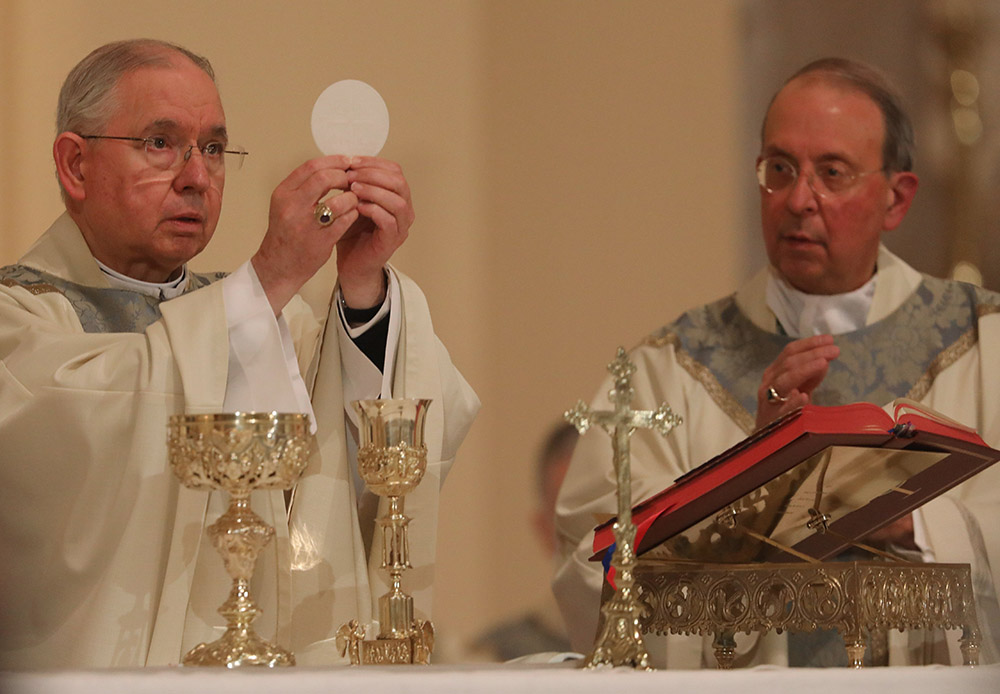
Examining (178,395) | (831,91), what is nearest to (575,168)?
(831,91)

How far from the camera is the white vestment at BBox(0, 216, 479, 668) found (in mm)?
2512

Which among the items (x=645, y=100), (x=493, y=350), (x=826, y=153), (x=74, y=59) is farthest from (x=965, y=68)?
(x=74, y=59)

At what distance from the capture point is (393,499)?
7.29 ft

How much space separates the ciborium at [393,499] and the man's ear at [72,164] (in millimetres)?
1210

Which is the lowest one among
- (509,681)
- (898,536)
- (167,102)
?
(509,681)

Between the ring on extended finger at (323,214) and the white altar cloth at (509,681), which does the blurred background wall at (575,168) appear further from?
the white altar cloth at (509,681)

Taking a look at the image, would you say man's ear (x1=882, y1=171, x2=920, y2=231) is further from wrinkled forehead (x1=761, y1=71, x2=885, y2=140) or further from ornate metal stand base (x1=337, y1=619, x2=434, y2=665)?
ornate metal stand base (x1=337, y1=619, x2=434, y2=665)

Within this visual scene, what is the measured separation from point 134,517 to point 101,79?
1.11m

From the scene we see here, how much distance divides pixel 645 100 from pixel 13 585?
372cm

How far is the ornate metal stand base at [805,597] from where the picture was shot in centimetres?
223

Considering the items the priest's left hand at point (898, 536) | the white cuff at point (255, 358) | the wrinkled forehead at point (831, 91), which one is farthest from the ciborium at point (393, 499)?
the wrinkled forehead at point (831, 91)

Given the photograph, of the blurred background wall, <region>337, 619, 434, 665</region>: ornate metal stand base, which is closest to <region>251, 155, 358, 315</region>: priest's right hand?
<region>337, 619, 434, 665</region>: ornate metal stand base

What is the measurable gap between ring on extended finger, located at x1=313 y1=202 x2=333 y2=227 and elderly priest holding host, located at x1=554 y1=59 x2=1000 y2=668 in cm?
123

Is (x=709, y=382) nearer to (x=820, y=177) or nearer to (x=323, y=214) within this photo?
(x=820, y=177)
